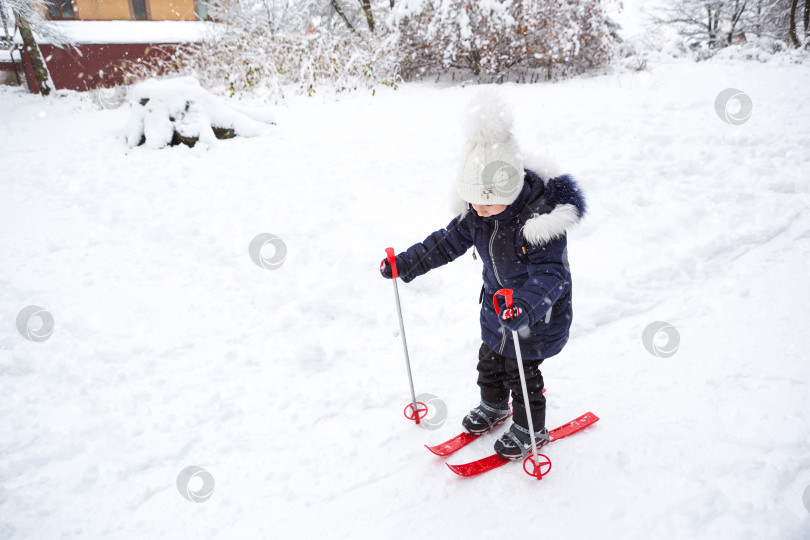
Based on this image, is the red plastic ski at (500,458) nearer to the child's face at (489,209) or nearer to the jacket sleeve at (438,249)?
the jacket sleeve at (438,249)

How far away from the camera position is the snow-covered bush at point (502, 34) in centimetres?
920

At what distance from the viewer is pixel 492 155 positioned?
226 cm

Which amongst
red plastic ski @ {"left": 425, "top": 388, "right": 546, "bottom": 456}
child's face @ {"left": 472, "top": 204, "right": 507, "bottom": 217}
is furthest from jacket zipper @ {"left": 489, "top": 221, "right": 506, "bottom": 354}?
red plastic ski @ {"left": 425, "top": 388, "right": 546, "bottom": 456}

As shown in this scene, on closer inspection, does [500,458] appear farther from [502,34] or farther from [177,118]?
[502,34]

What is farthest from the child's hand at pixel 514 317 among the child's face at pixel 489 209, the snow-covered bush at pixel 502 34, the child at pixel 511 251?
the snow-covered bush at pixel 502 34

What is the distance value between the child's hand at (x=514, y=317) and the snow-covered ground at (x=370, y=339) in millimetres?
1068

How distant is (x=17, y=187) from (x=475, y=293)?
5.75 metres

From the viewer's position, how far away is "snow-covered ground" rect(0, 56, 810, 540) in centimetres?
251

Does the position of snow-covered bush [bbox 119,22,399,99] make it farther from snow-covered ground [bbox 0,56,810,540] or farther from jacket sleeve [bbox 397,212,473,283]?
jacket sleeve [bbox 397,212,473,283]

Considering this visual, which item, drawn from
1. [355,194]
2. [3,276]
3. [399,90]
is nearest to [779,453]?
[355,194]

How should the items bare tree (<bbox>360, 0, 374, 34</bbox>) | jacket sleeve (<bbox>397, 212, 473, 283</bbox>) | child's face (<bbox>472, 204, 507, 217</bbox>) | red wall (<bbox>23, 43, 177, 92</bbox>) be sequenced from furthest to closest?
1. red wall (<bbox>23, 43, 177, 92</bbox>)
2. bare tree (<bbox>360, 0, 374, 34</bbox>)
3. jacket sleeve (<bbox>397, 212, 473, 283</bbox>)
4. child's face (<bbox>472, 204, 507, 217</bbox>)

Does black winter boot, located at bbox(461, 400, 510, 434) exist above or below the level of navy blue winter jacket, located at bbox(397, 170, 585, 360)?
below

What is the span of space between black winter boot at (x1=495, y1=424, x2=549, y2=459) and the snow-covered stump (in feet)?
19.2

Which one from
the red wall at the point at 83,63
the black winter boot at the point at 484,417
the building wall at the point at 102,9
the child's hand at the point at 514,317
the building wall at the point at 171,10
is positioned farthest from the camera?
the building wall at the point at 171,10
